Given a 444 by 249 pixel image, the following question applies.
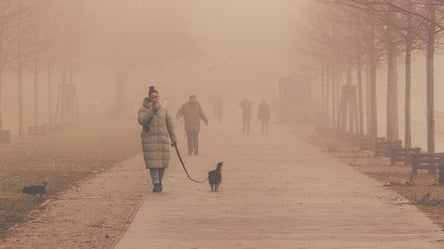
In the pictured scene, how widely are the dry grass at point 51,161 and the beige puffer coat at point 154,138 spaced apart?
1803 mm

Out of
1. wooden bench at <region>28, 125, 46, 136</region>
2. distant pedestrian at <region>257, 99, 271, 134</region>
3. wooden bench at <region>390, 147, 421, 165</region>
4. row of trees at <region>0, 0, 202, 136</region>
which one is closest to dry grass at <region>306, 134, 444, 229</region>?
wooden bench at <region>390, 147, 421, 165</region>

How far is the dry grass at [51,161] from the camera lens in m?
20.4

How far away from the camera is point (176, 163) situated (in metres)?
32.2

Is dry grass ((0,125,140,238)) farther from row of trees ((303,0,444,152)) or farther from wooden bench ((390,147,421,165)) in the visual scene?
row of trees ((303,0,444,152))

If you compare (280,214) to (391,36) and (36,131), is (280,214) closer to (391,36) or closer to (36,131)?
Answer: (391,36)

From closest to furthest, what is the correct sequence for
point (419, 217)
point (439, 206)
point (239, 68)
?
point (419, 217)
point (439, 206)
point (239, 68)

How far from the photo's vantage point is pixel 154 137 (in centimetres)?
2225

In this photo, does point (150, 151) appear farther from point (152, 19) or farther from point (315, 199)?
point (152, 19)

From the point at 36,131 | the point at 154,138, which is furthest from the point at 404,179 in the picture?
the point at 36,131

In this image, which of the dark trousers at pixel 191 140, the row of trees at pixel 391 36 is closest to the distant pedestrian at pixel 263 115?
the row of trees at pixel 391 36

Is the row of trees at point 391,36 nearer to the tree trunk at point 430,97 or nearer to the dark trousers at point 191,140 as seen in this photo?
the tree trunk at point 430,97

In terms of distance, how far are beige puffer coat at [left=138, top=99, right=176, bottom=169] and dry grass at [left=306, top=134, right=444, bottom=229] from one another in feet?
13.5

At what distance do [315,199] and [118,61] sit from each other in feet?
207

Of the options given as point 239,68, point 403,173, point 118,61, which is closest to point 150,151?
point 403,173
